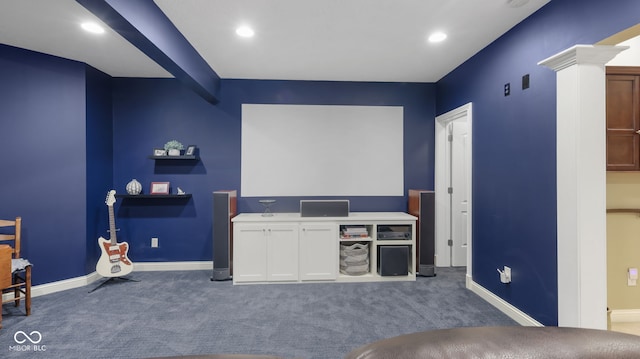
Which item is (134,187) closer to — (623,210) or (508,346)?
(508,346)

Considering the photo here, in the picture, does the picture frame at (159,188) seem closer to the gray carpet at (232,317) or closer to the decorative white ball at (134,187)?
the decorative white ball at (134,187)

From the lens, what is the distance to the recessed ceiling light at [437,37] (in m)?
2.59

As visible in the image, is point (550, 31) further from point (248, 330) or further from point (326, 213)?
point (248, 330)

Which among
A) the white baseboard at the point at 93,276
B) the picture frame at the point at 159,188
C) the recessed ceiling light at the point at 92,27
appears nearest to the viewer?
the recessed ceiling light at the point at 92,27

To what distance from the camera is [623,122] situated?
6.79ft

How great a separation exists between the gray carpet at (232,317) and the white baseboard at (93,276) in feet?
0.32

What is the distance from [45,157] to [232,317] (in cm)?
268

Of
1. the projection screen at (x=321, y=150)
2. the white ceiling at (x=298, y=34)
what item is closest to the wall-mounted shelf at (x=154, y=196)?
the projection screen at (x=321, y=150)

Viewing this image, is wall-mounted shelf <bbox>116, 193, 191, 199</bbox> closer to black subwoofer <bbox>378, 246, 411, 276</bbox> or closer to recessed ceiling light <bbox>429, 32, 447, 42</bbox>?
black subwoofer <bbox>378, 246, 411, 276</bbox>

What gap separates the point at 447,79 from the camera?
3646mm

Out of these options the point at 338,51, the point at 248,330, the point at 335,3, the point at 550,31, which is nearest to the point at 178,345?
the point at 248,330

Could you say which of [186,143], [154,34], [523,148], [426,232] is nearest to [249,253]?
[186,143]

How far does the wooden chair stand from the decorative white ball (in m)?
1.01

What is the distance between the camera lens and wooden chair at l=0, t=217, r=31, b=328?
2.25 meters
